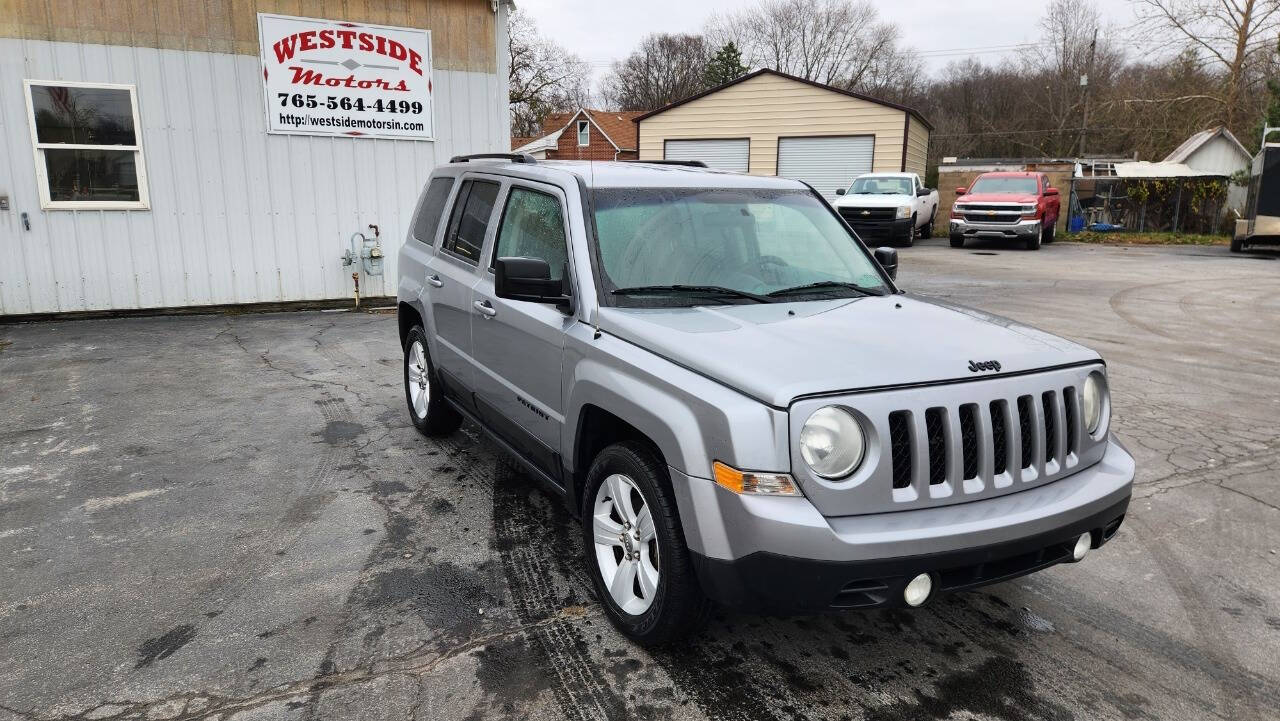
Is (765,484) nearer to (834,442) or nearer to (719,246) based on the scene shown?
(834,442)

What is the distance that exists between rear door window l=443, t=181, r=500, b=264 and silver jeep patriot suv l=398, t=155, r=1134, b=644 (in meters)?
0.28

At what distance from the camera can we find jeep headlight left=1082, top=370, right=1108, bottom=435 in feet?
10.2

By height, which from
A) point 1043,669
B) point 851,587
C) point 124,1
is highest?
point 124,1

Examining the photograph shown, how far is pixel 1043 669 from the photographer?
3041 millimetres

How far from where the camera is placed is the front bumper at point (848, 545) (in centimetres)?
251

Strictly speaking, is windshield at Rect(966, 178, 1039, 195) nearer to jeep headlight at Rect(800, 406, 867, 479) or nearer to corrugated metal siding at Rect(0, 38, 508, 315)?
corrugated metal siding at Rect(0, 38, 508, 315)

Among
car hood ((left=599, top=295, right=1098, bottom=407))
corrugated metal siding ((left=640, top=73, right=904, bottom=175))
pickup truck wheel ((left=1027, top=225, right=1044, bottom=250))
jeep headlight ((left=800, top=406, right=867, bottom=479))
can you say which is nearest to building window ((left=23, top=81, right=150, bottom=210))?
car hood ((left=599, top=295, right=1098, bottom=407))

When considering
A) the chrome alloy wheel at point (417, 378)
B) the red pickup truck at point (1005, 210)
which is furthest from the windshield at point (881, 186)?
the chrome alloy wheel at point (417, 378)

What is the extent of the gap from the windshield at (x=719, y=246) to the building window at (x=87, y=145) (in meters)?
9.02

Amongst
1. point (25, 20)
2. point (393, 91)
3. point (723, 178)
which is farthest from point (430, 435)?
point (25, 20)

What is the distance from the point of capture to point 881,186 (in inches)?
893

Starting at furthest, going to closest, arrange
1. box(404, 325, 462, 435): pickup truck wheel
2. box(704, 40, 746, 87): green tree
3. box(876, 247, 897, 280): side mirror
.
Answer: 1. box(704, 40, 746, 87): green tree
2. box(404, 325, 462, 435): pickup truck wheel
3. box(876, 247, 897, 280): side mirror

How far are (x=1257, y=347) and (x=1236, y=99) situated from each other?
3280cm

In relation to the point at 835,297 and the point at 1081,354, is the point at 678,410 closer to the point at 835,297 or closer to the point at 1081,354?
the point at 835,297
